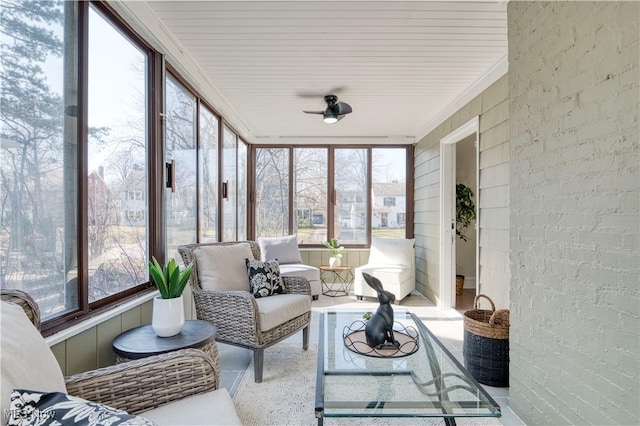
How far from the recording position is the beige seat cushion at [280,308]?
94.7 inches

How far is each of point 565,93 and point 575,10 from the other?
0.34m

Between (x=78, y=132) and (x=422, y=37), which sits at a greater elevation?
(x=422, y=37)

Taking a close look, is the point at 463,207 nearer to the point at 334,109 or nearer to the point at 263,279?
the point at 334,109

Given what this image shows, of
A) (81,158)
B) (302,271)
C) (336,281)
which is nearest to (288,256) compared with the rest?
(302,271)

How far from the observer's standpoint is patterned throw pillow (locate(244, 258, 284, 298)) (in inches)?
110

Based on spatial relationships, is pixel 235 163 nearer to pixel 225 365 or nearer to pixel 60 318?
pixel 225 365

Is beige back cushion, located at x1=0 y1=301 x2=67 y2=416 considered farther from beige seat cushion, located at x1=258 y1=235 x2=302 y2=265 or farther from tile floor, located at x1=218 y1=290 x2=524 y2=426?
beige seat cushion, located at x1=258 y1=235 x2=302 y2=265

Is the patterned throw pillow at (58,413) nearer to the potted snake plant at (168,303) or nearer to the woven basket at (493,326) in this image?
the potted snake plant at (168,303)

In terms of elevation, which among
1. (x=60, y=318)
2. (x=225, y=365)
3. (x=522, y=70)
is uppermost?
(x=522, y=70)

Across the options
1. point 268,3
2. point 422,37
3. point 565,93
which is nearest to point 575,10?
point 565,93

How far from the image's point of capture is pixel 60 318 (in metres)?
1.57

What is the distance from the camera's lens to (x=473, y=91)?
3.33 meters

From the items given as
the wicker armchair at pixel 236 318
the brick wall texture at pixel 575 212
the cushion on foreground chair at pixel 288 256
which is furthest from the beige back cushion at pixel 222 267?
the brick wall texture at pixel 575 212

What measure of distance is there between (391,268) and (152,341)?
10.9 feet
